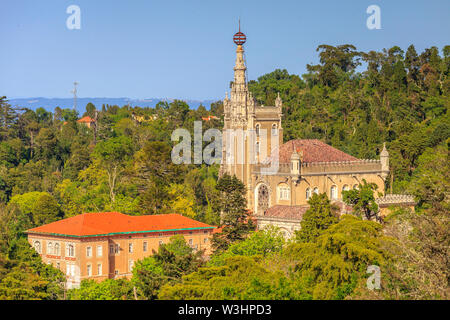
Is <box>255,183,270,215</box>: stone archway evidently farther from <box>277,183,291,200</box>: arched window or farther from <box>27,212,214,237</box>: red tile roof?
<box>27,212,214,237</box>: red tile roof

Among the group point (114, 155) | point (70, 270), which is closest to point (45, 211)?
point (114, 155)

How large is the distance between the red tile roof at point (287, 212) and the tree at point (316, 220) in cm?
491

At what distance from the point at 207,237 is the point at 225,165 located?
626 centimetres

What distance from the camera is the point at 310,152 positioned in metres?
70.9

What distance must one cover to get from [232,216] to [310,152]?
32.3ft

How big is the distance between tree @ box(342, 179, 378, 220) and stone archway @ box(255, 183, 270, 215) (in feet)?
20.6

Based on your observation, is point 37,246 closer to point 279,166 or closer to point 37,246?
point 37,246

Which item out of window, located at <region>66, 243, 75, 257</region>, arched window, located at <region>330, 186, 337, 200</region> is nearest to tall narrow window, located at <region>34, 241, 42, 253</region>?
window, located at <region>66, 243, 75, 257</region>

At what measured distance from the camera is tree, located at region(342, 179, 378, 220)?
65188 millimetres

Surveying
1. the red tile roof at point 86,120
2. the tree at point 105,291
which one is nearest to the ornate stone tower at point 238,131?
the tree at point 105,291

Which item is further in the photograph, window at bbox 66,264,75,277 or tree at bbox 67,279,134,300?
window at bbox 66,264,75,277
